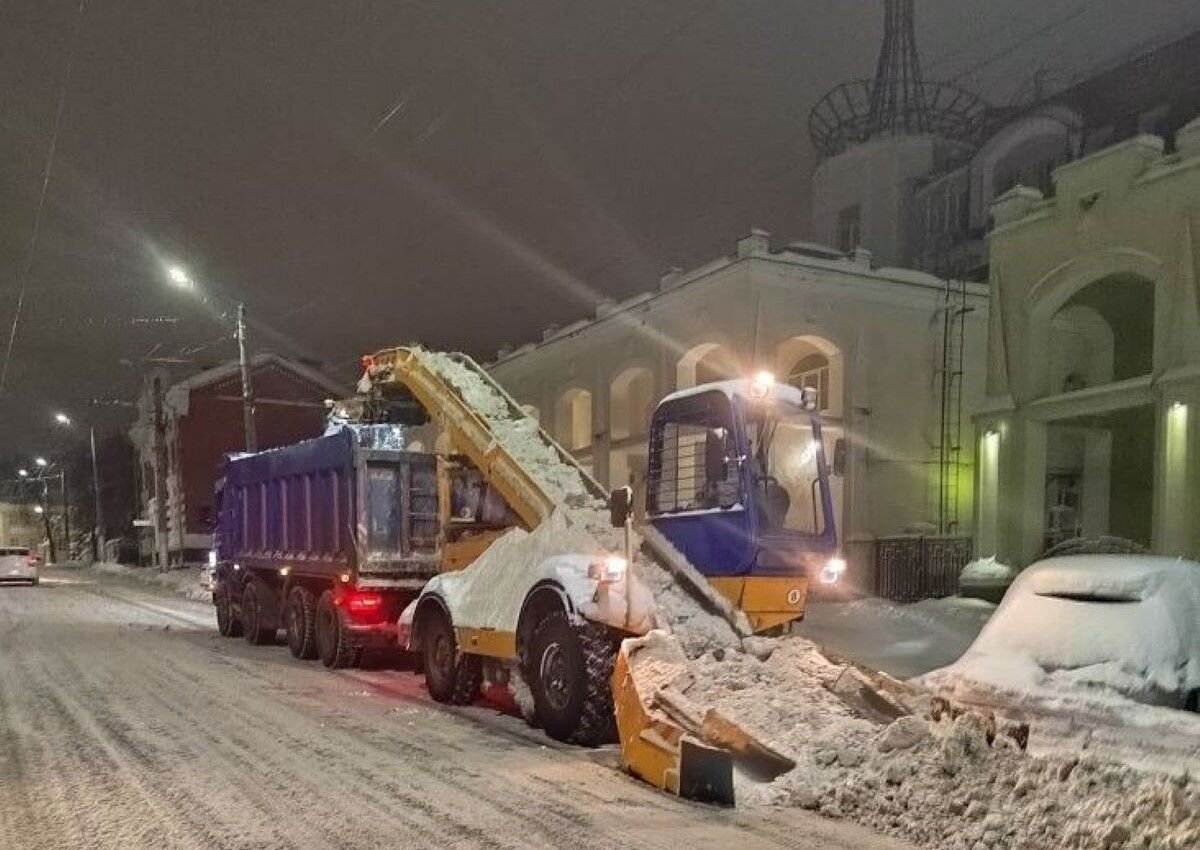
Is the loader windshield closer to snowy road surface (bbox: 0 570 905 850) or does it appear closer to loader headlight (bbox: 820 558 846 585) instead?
loader headlight (bbox: 820 558 846 585)

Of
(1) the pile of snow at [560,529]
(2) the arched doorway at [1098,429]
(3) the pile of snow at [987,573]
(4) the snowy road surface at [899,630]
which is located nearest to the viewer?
(1) the pile of snow at [560,529]

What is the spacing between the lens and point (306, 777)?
7.07m

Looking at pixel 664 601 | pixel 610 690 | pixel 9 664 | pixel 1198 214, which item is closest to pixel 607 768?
pixel 610 690

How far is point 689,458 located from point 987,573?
1088 centimetres

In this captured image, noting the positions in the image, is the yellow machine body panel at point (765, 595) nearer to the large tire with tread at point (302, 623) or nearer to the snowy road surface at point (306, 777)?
the snowy road surface at point (306, 777)

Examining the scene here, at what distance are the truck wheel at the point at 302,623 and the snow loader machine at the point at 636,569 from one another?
3.13m

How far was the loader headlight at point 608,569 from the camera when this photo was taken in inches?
328

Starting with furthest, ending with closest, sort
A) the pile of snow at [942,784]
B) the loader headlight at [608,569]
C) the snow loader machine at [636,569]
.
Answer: the loader headlight at [608,569]
the snow loader machine at [636,569]
the pile of snow at [942,784]

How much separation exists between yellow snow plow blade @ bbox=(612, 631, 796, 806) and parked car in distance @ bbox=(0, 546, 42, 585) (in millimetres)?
35647

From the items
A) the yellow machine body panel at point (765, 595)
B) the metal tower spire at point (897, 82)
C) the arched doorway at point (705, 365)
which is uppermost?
the metal tower spire at point (897, 82)

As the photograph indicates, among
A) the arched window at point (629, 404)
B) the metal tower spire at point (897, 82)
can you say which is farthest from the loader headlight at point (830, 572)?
the metal tower spire at point (897, 82)

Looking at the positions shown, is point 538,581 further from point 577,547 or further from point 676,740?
point 676,740

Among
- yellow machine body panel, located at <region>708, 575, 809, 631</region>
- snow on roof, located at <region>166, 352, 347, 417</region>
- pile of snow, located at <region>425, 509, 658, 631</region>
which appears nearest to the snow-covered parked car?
yellow machine body panel, located at <region>708, 575, 809, 631</region>

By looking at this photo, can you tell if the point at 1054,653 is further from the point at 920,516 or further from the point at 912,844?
the point at 920,516
